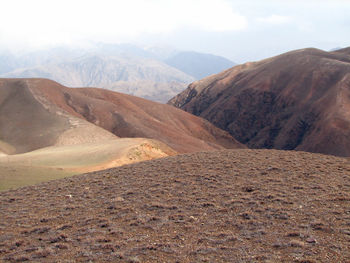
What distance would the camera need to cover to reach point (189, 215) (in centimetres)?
1174

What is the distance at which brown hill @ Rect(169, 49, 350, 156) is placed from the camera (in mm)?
72625

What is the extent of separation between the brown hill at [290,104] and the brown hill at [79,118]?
15640 millimetres

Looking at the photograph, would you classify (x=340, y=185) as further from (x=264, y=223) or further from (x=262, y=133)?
(x=262, y=133)

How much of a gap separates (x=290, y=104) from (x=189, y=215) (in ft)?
271

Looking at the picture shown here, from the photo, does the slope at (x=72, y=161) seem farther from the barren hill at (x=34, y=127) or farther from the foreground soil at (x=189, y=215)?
the barren hill at (x=34, y=127)

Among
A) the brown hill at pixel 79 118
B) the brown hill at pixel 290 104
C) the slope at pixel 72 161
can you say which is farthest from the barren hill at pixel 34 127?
the brown hill at pixel 290 104

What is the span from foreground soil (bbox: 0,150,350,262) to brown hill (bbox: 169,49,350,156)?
55.9 m

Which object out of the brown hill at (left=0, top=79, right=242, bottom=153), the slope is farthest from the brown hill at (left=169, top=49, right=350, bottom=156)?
the slope

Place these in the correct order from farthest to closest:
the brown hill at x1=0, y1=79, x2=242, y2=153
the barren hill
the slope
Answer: the brown hill at x1=0, y1=79, x2=242, y2=153
the barren hill
the slope

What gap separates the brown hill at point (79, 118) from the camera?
41812mm

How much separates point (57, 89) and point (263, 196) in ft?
182

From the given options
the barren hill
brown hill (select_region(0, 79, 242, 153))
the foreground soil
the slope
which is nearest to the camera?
the foreground soil

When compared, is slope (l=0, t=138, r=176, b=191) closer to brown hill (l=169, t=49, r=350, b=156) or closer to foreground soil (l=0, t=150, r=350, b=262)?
foreground soil (l=0, t=150, r=350, b=262)

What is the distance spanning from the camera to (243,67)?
126938mm
